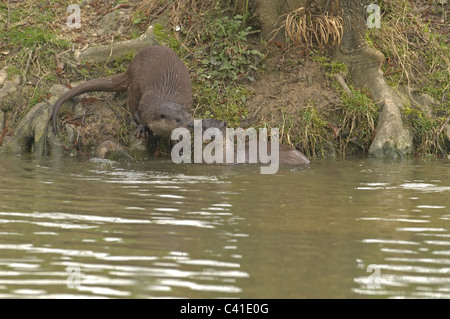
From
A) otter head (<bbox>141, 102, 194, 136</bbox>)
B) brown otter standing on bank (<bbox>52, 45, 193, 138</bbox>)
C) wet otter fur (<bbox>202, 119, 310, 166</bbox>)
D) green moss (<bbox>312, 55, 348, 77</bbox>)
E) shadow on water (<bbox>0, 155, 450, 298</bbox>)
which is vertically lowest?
shadow on water (<bbox>0, 155, 450, 298</bbox>)

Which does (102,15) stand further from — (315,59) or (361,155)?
(361,155)

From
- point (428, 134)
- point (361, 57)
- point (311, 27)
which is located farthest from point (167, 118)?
point (428, 134)

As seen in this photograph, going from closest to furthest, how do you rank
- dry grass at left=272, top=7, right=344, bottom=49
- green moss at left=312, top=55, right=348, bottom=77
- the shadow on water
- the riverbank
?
1. the shadow on water
2. the riverbank
3. dry grass at left=272, top=7, right=344, bottom=49
4. green moss at left=312, top=55, right=348, bottom=77

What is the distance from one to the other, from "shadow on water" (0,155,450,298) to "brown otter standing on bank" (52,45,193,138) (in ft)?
3.45

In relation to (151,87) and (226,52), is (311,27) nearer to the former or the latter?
(226,52)

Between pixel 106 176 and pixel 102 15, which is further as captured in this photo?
pixel 102 15

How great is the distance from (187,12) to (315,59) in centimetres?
147

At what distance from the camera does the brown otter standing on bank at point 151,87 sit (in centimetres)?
713

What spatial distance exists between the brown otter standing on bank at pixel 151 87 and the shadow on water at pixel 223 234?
3.45 feet

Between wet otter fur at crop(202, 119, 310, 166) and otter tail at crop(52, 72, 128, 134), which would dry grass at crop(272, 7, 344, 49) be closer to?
wet otter fur at crop(202, 119, 310, 166)

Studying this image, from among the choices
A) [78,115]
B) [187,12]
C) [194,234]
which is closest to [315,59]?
[187,12]

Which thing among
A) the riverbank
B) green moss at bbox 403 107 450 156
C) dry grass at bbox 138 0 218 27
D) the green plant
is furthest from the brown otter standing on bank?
green moss at bbox 403 107 450 156

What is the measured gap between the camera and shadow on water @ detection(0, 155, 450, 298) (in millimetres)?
3082
